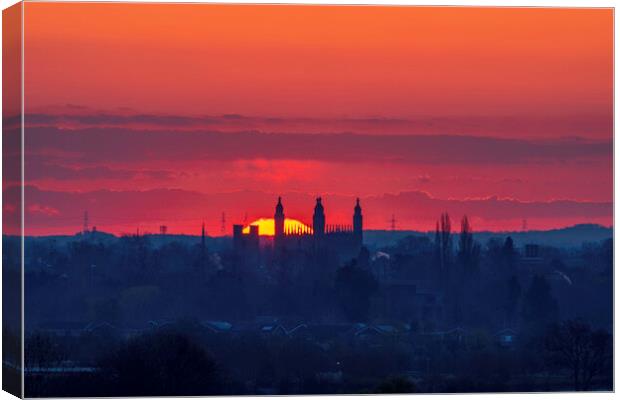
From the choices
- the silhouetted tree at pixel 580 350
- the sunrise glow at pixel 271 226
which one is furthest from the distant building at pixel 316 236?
the silhouetted tree at pixel 580 350

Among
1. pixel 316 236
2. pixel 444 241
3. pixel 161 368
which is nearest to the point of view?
pixel 161 368

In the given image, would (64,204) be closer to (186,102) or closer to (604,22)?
(186,102)

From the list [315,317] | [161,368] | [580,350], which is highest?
[315,317]

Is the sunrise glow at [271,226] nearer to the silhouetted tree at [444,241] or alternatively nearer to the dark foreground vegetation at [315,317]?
the dark foreground vegetation at [315,317]

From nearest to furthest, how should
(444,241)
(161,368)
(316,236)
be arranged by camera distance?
(161,368)
(316,236)
(444,241)

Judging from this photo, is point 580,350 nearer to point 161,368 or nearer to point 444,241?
point 444,241

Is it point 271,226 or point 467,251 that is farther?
point 467,251

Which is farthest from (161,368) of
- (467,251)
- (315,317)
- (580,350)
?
(580,350)

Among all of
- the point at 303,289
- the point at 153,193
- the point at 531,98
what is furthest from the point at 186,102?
the point at 531,98
